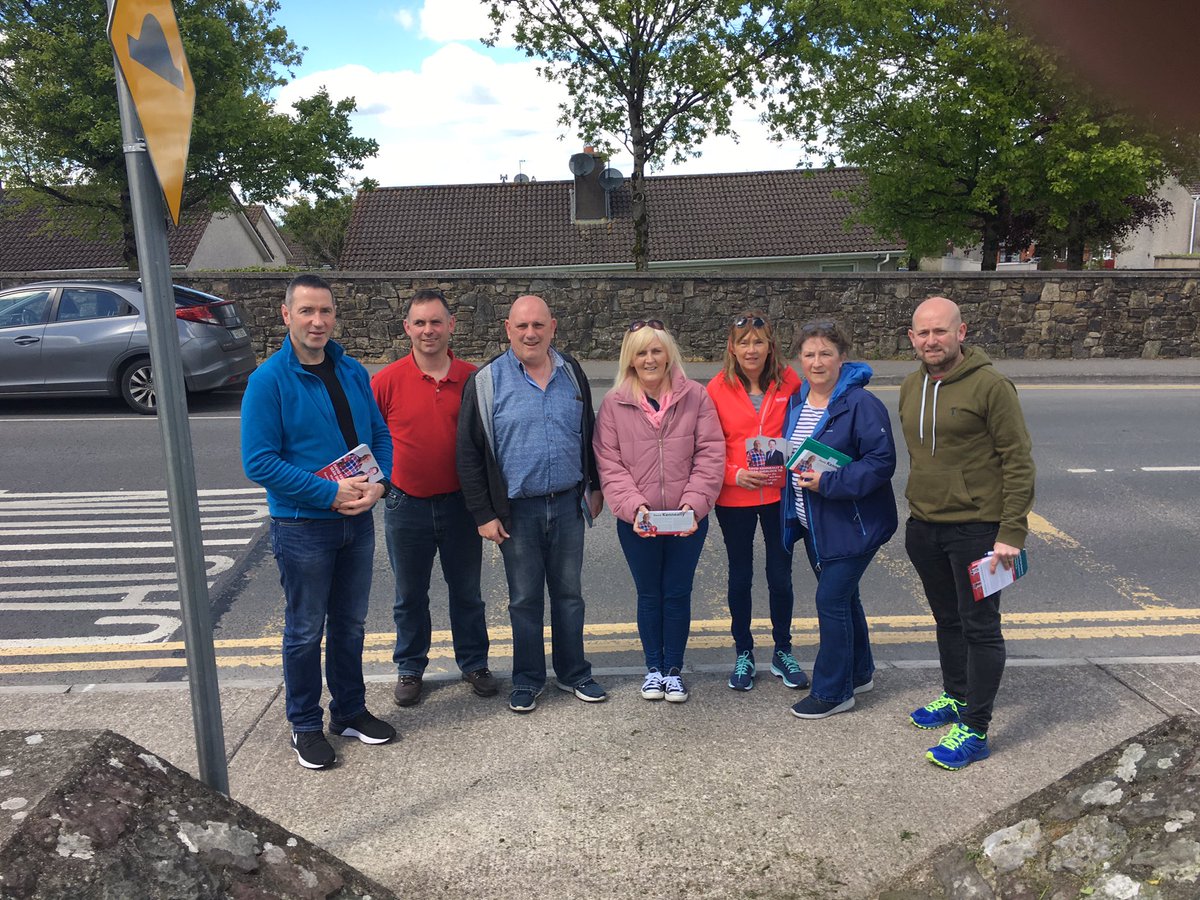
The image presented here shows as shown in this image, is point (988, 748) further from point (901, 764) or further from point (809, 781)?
point (809, 781)

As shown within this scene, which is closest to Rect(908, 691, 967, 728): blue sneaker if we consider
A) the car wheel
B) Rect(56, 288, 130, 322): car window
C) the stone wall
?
the car wheel

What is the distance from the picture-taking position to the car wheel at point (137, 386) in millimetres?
11867

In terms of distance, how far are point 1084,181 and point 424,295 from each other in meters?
17.7

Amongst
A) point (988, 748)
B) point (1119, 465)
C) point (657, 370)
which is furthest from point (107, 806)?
point (1119, 465)

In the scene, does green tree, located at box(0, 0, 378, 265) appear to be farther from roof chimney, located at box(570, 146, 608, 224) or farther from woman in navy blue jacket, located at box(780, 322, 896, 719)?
woman in navy blue jacket, located at box(780, 322, 896, 719)

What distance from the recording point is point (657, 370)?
4211 millimetres

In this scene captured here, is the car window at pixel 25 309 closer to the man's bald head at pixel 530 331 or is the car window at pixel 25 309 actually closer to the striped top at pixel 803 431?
the man's bald head at pixel 530 331

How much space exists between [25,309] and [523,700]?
10727mm

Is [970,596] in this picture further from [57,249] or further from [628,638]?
[57,249]

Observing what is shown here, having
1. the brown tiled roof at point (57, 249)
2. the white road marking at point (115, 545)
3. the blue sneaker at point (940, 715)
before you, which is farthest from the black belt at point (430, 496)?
the brown tiled roof at point (57, 249)

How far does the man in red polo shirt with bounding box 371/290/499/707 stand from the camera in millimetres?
4246

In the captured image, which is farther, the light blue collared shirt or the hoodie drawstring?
the light blue collared shirt

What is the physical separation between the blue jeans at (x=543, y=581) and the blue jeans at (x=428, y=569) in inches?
8.4

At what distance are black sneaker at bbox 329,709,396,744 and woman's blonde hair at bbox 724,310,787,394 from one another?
213 centimetres
